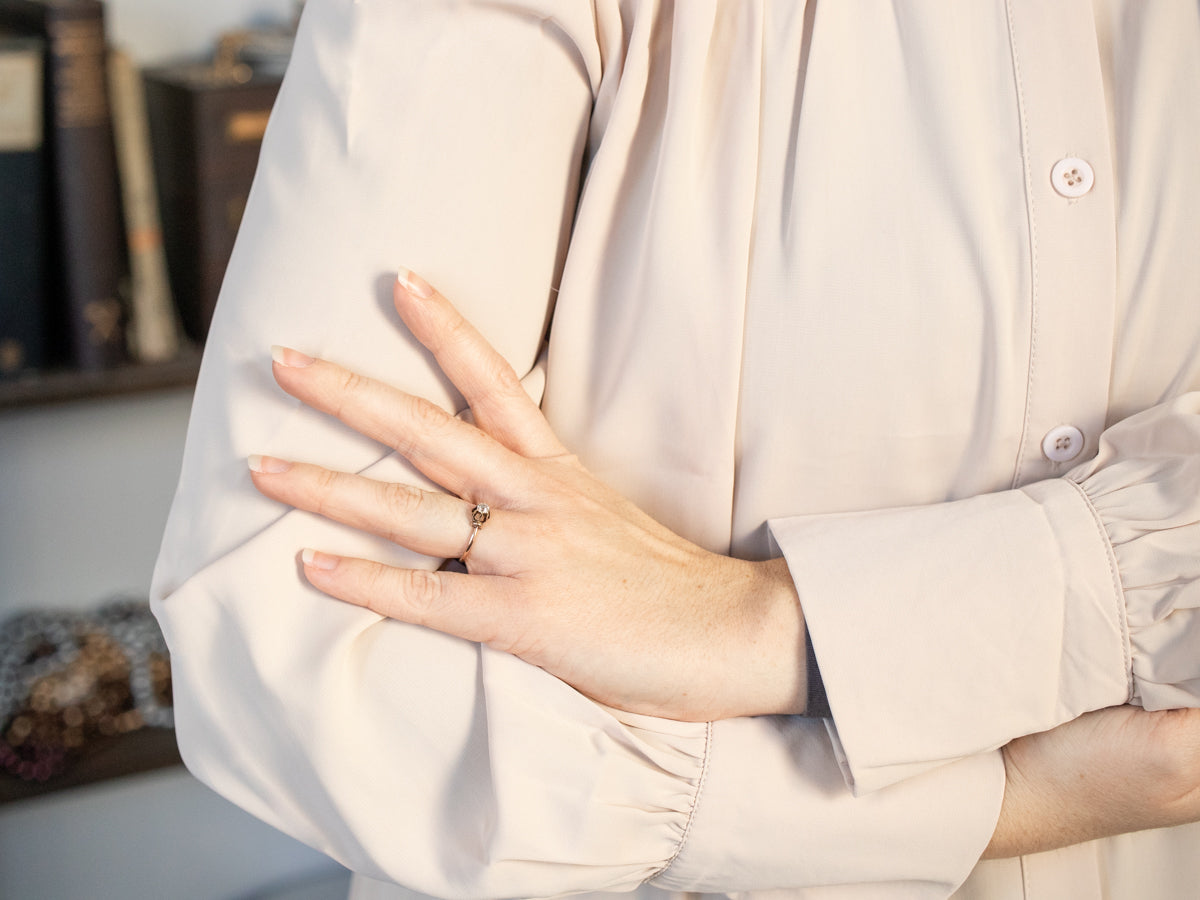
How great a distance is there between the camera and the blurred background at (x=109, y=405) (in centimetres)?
125

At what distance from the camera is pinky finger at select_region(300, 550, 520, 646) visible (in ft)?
2.23

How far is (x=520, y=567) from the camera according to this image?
69 centimetres

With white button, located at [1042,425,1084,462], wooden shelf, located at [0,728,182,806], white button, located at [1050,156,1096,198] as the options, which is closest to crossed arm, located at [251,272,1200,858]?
white button, located at [1042,425,1084,462]

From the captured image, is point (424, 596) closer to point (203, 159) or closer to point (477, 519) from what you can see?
point (477, 519)

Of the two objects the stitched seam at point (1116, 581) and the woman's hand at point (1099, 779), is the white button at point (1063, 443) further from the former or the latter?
the woman's hand at point (1099, 779)

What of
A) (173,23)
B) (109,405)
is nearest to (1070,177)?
(173,23)

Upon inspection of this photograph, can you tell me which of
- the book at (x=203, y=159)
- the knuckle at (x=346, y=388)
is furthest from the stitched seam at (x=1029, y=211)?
the book at (x=203, y=159)

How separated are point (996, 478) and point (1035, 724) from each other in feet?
0.57

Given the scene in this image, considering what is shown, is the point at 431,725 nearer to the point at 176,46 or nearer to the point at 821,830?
the point at 821,830

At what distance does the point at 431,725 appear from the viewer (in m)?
0.69

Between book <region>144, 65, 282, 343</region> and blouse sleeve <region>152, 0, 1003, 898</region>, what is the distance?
63 centimetres

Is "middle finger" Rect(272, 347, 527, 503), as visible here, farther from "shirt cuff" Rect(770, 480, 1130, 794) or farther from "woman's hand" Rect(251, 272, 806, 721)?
"shirt cuff" Rect(770, 480, 1130, 794)

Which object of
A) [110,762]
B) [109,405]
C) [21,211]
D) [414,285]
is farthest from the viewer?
[109,405]

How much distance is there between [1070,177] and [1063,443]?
187 millimetres
